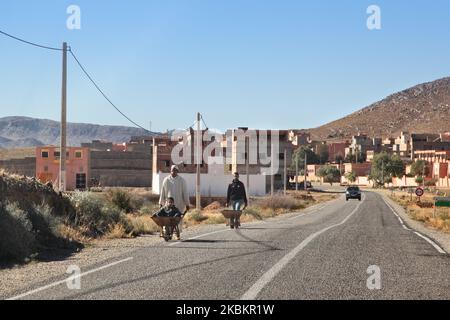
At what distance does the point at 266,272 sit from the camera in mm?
11453

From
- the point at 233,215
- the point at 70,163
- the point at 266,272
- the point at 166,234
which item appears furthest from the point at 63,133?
the point at 70,163

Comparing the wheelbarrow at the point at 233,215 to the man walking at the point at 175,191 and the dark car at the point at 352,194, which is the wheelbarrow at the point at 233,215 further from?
the dark car at the point at 352,194

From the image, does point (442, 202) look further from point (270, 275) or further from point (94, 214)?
point (270, 275)

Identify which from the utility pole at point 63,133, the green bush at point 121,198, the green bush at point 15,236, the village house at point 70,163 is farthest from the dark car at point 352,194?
the green bush at point 15,236

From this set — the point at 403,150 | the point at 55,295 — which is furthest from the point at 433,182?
the point at 55,295

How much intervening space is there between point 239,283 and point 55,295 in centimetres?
257

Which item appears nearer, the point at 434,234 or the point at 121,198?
the point at 434,234

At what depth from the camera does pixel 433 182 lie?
124m

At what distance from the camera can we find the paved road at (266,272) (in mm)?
9594

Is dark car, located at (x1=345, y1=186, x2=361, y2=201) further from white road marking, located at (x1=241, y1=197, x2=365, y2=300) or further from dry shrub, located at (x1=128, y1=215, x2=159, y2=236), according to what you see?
white road marking, located at (x1=241, y1=197, x2=365, y2=300)

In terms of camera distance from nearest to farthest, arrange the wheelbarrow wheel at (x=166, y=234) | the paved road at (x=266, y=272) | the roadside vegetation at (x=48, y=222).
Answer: the paved road at (x=266, y=272)
the roadside vegetation at (x=48, y=222)
the wheelbarrow wheel at (x=166, y=234)

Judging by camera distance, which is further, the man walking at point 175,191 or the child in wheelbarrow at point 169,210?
the man walking at point 175,191
